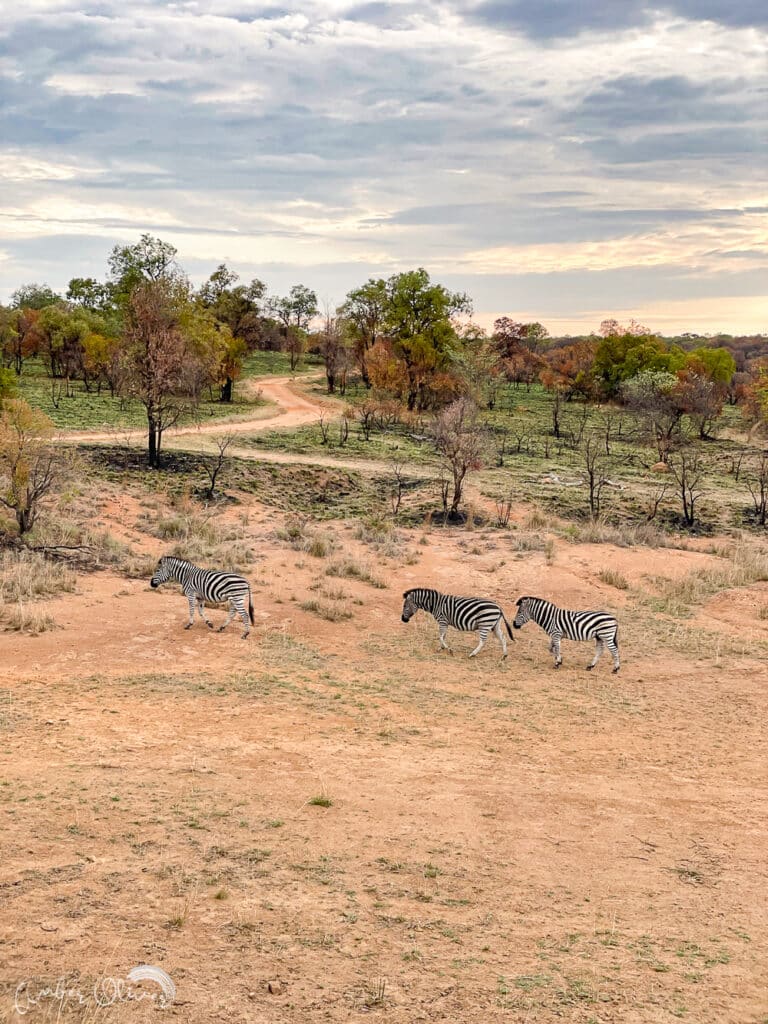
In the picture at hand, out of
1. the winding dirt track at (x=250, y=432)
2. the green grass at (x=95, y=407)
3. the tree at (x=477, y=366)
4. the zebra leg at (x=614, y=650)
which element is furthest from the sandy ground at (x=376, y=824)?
the tree at (x=477, y=366)

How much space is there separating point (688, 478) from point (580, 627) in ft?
84.6

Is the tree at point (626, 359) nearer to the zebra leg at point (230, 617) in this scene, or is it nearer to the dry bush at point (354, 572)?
the dry bush at point (354, 572)

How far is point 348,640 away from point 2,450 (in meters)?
11.9

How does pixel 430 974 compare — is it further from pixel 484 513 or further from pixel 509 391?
pixel 509 391

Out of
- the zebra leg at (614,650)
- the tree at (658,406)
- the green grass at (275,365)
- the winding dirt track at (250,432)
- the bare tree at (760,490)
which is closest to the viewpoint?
the zebra leg at (614,650)

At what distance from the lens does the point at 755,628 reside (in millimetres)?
19094

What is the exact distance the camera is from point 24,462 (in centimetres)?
2280

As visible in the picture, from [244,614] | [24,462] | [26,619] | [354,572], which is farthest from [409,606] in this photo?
[24,462]

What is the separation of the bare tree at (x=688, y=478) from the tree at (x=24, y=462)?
72.1 ft

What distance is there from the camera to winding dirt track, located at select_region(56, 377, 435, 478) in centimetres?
3731

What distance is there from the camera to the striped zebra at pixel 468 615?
16.6 meters

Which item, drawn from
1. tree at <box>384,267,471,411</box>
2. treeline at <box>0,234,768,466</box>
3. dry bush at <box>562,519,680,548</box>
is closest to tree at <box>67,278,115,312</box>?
treeline at <box>0,234,768,466</box>

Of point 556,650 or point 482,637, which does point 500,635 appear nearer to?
point 482,637

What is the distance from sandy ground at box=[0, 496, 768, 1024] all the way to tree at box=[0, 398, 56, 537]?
598cm
